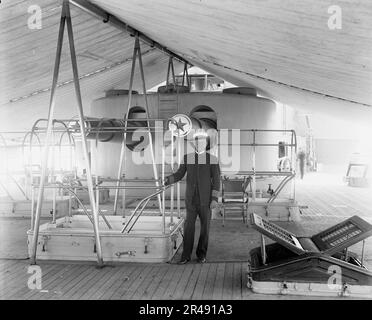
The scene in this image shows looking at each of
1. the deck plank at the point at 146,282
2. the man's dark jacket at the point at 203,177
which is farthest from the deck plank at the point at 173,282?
the man's dark jacket at the point at 203,177

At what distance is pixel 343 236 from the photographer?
4.81m

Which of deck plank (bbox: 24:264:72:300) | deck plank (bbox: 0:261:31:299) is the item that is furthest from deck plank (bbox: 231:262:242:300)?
deck plank (bbox: 0:261:31:299)

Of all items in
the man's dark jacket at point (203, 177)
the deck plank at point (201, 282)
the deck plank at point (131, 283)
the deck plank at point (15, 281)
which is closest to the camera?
the deck plank at point (201, 282)

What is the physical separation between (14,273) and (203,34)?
4205mm

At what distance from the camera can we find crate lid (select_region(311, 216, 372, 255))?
450cm

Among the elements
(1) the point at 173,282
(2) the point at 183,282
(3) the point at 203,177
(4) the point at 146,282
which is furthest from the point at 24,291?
(3) the point at 203,177

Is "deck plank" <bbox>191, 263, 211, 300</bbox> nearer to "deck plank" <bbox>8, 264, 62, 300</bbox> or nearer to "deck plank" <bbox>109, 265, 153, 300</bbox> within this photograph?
"deck plank" <bbox>109, 265, 153, 300</bbox>

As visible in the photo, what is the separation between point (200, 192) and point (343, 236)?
194 cm

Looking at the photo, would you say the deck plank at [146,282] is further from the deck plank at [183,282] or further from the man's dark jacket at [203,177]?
the man's dark jacket at [203,177]

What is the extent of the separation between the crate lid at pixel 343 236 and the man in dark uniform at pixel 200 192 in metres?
1.47

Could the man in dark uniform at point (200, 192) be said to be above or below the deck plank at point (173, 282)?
above

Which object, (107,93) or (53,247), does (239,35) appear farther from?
(107,93)

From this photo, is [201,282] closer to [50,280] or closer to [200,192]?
[200,192]

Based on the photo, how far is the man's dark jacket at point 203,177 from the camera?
574 cm
